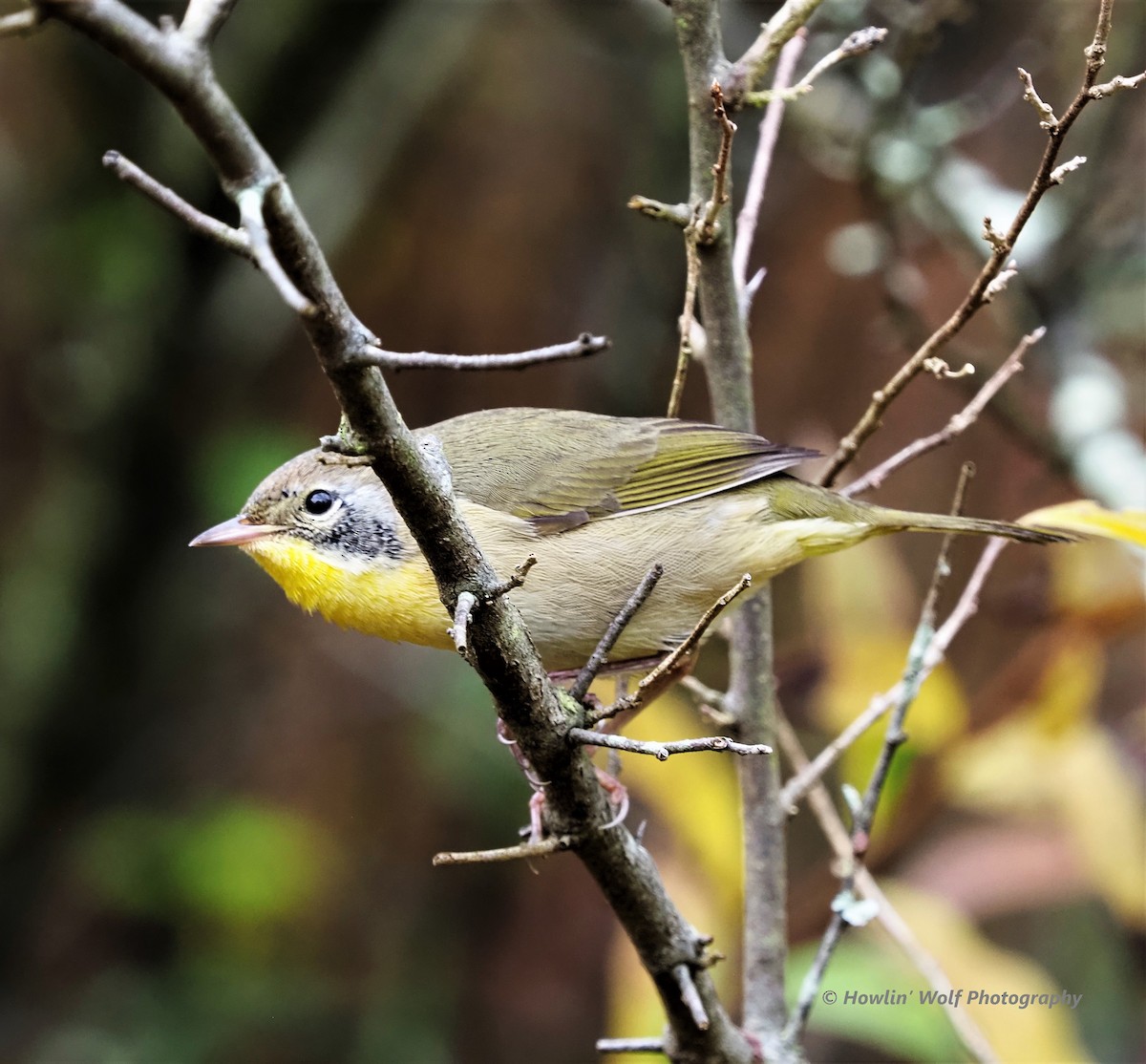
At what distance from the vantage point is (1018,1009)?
9.59 feet

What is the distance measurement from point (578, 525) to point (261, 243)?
196 cm

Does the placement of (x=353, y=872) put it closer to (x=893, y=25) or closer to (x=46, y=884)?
(x=46, y=884)

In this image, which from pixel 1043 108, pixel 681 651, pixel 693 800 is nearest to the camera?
pixel 681 651

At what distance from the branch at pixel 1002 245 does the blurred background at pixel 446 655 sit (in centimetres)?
95

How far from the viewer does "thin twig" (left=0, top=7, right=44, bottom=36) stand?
1.03 m

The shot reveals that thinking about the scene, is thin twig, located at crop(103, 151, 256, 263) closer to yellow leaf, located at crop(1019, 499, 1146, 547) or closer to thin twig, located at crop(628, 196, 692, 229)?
thin twig, located at crop(628, 196, 692, 229)

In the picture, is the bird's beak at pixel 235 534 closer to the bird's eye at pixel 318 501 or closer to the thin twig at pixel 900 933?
the bird's eye at pixel 318 501

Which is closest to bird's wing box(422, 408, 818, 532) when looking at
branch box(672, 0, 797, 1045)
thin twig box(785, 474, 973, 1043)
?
branch box(672, 0, 797, 1045)

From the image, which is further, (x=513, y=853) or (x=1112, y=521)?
(x=1112, y=521)

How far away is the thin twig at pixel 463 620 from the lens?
1.62 m

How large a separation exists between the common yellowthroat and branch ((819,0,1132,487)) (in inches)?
12.5

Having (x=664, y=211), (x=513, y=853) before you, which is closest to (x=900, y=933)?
(x=513, y=853)

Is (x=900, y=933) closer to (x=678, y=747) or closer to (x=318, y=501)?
(x=678, y=747)

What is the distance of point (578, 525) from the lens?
3.04 m
